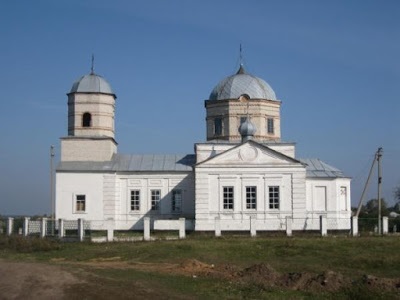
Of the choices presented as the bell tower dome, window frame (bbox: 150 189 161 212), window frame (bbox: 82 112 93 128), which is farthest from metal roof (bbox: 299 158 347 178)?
window frame (bbox: 82 112 93 128)

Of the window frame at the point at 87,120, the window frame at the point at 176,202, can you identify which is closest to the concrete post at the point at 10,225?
the window frame at the point at 87,120

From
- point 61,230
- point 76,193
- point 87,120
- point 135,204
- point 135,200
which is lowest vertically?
point 61,230

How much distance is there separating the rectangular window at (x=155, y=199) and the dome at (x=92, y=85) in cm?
679

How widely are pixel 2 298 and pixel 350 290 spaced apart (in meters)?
8.30

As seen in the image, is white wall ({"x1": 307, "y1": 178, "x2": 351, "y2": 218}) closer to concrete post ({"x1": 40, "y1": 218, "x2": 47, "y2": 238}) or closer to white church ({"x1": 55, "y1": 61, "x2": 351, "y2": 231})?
white church ({"x1": 55, "y1": 61, "x2": 351, "y2": 231})

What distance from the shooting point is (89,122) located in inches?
1583

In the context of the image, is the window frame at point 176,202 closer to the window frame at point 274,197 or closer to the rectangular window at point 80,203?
the rectangular window at point 80,203

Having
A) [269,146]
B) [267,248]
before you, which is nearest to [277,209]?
[269,146]

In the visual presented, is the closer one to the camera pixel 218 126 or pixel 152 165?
pixel 152 165

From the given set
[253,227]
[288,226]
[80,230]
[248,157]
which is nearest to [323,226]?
[288,226]

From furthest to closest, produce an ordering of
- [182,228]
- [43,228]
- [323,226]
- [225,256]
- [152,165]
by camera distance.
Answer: [152,165], [43,228], [323,226], [182,228], [225,256]

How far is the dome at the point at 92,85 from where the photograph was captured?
4003 cm

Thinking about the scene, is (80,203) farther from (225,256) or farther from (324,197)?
(225,256)

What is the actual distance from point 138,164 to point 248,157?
24.0 feet
